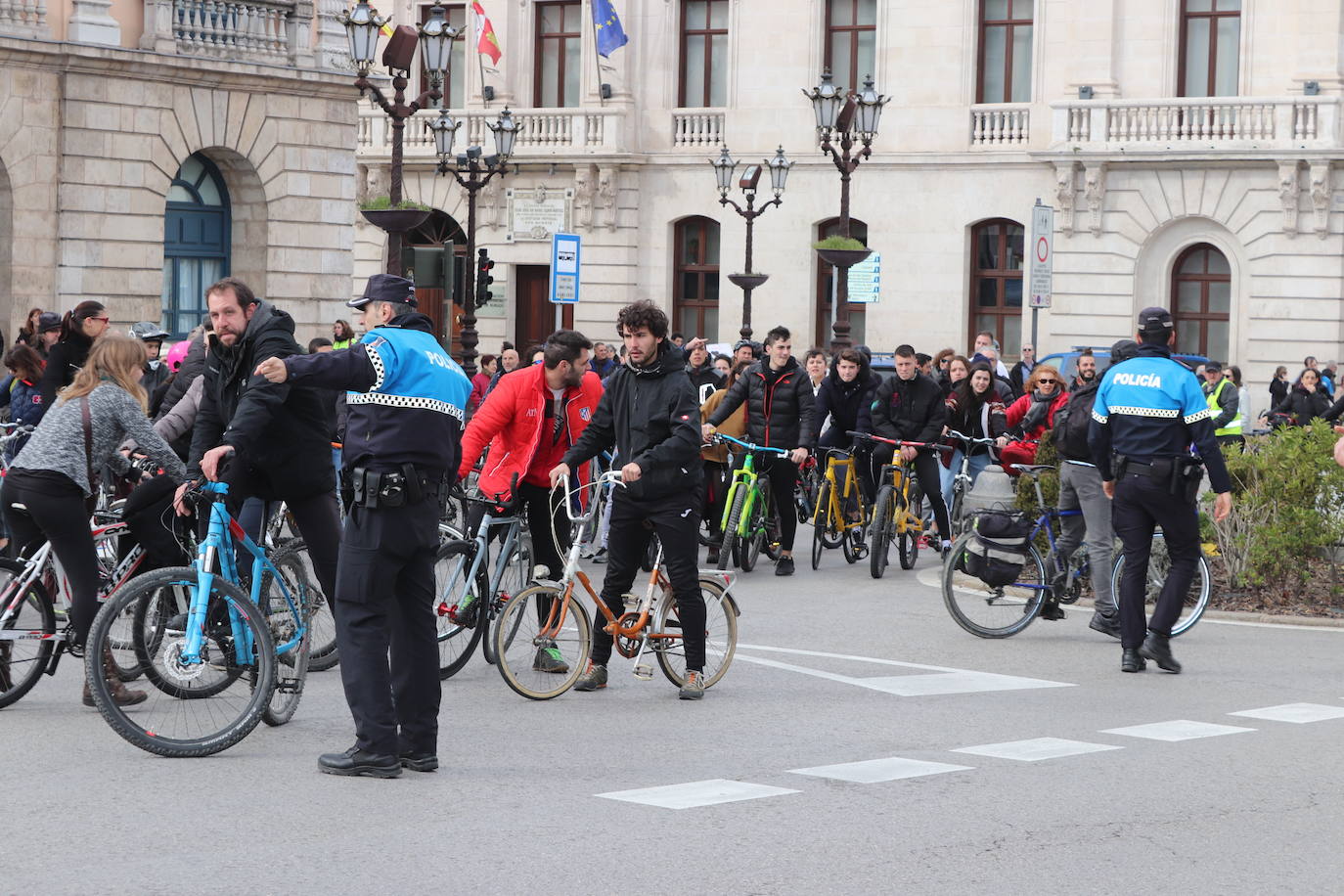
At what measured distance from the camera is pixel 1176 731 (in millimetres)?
9352

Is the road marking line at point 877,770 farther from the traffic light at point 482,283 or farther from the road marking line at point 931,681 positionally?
the traffic light at point 482,283

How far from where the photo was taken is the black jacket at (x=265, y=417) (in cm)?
880

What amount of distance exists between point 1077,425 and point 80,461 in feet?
19.4

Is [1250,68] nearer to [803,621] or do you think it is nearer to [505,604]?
[803,621]

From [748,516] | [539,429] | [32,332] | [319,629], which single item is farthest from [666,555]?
[32,332]

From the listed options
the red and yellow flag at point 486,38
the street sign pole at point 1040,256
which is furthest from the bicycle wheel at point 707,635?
the red and yellow flag at point 486,38

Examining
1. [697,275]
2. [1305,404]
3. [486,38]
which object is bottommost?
[1305,404]

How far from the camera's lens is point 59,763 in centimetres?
803

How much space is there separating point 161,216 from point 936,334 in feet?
62.0

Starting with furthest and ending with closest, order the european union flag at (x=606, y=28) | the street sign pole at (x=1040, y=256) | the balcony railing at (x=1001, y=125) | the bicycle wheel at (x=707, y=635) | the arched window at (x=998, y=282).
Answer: the european union flag at (x=606, y=28) → the arched window at (x=998, y=282) → the balcony railing at (x=1001, y=125) → the street sign pole at (x=1040, y=256) → the bicycle wheel at (x=707, y=635)

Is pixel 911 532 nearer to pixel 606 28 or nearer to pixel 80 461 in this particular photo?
pixel 80 461

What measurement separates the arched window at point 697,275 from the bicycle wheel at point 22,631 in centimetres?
3461

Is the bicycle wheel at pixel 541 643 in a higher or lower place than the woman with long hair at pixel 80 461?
→ lower

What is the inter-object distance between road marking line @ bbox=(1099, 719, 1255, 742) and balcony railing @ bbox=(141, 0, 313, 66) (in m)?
19.1
